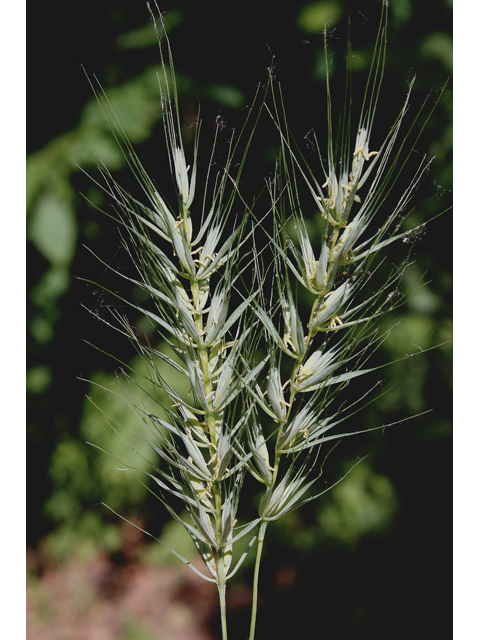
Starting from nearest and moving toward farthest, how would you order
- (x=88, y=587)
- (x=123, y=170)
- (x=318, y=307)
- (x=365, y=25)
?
(x=318, y=307), (x=365, y=25), (x=123, y=170), (x=88, y=587)

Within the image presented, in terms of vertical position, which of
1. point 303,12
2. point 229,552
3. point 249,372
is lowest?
point 229,552

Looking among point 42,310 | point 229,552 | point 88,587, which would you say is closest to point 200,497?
point 229,552

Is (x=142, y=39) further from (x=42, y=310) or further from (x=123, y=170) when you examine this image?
(x=42, y=310)

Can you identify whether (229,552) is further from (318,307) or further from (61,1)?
(61,1)

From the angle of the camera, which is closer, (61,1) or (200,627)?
(61,1)

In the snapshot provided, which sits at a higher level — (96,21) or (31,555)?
(96,21)

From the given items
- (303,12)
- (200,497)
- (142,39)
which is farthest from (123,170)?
(200,497)

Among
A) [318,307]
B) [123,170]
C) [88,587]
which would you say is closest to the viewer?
[318,307]
